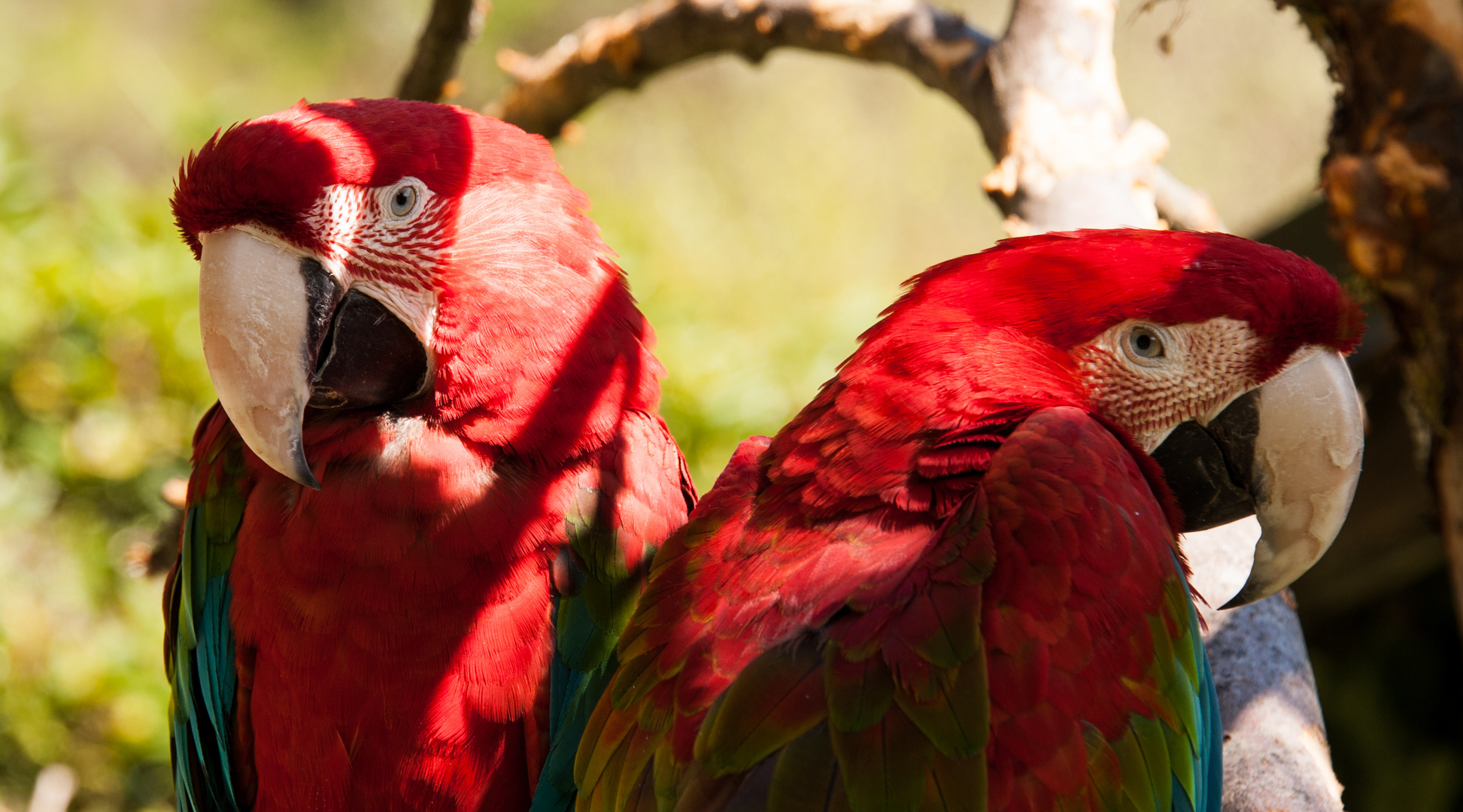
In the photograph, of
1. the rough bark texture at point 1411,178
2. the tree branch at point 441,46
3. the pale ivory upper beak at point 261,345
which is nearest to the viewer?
the pale ivory upper beak at point 261,345

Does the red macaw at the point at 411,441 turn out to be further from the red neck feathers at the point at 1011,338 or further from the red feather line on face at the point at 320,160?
the red neck feathers at the point at 1011,338

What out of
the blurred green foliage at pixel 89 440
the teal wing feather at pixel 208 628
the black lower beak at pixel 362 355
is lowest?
the blurred green foliage at pixel 89 440

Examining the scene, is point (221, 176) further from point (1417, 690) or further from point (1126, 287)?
point (1417, 690)

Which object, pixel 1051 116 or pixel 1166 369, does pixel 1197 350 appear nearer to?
pixel 1166 369

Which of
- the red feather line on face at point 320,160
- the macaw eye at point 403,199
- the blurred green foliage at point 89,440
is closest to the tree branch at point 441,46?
the red feather line on face at point 320,160

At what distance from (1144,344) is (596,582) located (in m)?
0.77

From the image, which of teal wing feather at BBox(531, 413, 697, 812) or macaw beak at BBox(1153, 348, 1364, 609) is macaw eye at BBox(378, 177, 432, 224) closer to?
teal wing feather at BBox(531, 413, 697, 812)

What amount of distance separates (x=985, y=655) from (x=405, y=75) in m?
1.95

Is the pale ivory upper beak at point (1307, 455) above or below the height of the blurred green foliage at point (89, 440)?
above

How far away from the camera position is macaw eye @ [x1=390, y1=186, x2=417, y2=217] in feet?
4.67

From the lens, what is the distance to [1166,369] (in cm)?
127

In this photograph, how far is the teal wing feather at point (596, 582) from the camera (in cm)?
143

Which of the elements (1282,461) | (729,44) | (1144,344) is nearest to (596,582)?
(1144,344)

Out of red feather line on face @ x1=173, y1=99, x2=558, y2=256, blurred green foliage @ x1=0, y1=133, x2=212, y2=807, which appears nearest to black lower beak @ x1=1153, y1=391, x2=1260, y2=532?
red feather line on face @ x1=173, y1=99, x2=558, y2=256
